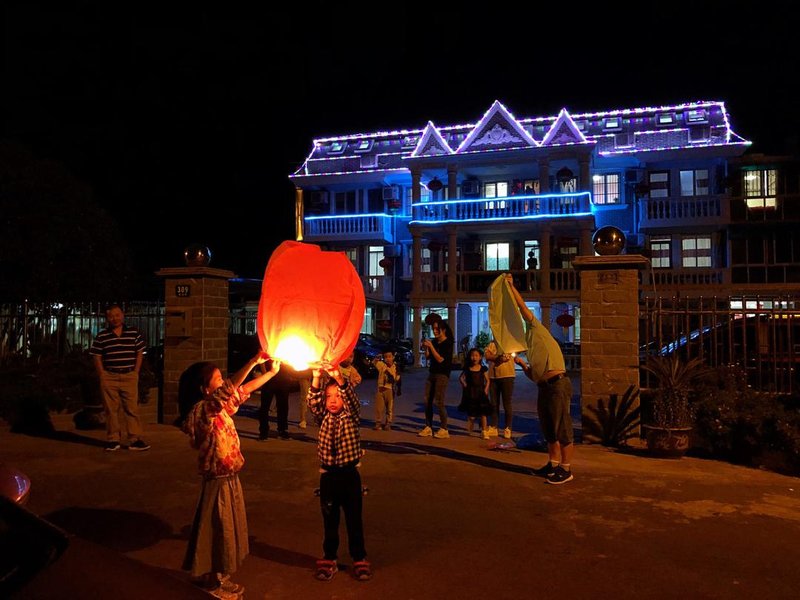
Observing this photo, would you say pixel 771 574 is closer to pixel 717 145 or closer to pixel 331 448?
pixel 331 448

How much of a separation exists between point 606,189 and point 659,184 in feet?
6.11

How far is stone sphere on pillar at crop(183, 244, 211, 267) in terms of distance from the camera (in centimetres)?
1038

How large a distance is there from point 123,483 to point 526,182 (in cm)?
2173

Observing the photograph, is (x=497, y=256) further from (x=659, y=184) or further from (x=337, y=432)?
(x=337, y=432)

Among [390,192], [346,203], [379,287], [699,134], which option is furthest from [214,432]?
[346,203]

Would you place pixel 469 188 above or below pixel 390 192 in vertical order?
below

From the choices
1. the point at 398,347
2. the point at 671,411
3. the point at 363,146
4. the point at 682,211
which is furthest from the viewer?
the point at 363,146

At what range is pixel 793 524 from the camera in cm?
561

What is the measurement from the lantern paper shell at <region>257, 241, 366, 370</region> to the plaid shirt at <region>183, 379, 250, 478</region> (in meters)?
0.45

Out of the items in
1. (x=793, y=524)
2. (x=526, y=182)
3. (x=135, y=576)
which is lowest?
(x=793, y=524)

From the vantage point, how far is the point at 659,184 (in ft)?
79.4

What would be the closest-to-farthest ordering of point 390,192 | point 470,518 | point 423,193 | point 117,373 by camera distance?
point 470,518 → point 117,373 → point 423,193 → point 390,192

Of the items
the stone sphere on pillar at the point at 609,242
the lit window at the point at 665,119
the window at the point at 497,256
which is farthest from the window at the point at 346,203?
the stone sphere on pillar at the point at 609,242

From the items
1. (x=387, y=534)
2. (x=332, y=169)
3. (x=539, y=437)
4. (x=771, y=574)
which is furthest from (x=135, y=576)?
(x=332, y=169)
